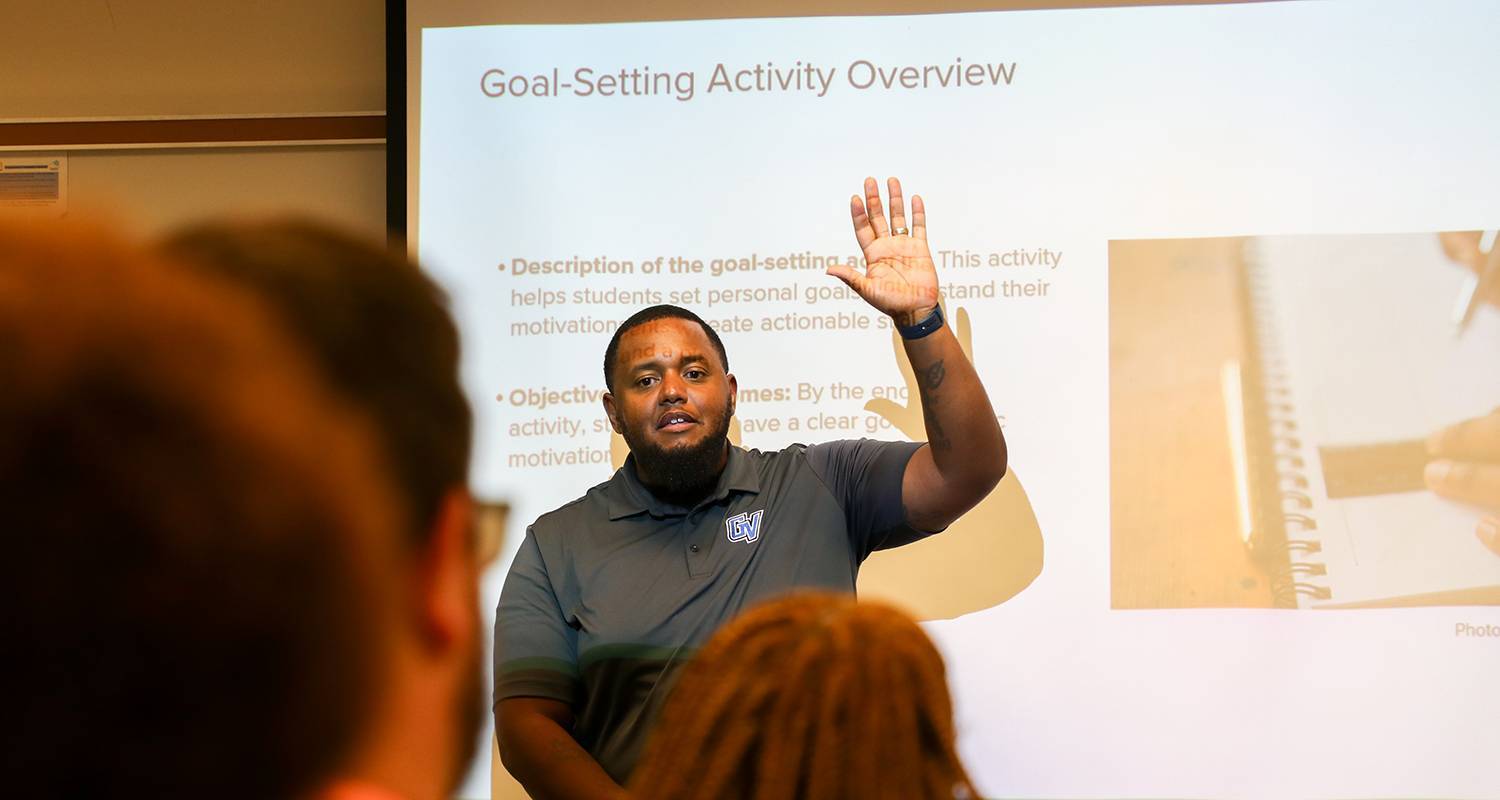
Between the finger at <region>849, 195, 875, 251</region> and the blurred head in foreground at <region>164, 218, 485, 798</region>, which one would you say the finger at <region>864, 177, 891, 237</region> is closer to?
the finger at <region>849, 195, 875, 251</region>

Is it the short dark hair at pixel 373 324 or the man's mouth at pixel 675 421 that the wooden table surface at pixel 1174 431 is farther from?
the short dark hair at pixel 373 324

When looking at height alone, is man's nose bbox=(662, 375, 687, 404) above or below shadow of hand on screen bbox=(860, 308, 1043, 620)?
above

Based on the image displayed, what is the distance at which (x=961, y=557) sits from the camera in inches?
130

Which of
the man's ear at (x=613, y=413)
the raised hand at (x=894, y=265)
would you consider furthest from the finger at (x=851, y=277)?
the man's ear at (x=613, y=413)

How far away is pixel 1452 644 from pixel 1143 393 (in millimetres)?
848

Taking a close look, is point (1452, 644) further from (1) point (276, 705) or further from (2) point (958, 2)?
(1) point (276, 705)

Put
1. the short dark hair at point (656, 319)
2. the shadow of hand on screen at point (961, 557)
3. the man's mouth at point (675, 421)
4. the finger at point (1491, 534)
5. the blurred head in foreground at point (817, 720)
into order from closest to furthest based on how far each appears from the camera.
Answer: the blurred head in foreground at point (817, 720), the man's mouth at point (675, 421), the short dark hair at point (656, 319), the finger at point (1491, 534), the shadow of hand on screen at point (961, 557)

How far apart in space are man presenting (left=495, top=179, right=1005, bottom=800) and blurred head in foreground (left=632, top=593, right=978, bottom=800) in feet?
4.91

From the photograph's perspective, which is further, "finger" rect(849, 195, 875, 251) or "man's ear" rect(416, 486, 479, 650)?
"finger" rect(849, 195, 875, 251)

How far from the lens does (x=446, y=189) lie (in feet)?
11.6

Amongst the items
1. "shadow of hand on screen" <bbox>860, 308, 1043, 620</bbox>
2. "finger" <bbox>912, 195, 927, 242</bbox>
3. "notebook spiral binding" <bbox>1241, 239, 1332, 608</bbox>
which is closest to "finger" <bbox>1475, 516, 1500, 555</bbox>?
"notebook spiral binding" <bbox>1241, 239, 1332, 608</bbox>

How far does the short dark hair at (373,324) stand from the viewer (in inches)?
14.9

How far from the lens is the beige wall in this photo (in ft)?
12.8

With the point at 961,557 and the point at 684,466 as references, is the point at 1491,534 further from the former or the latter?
the point at 684,466
